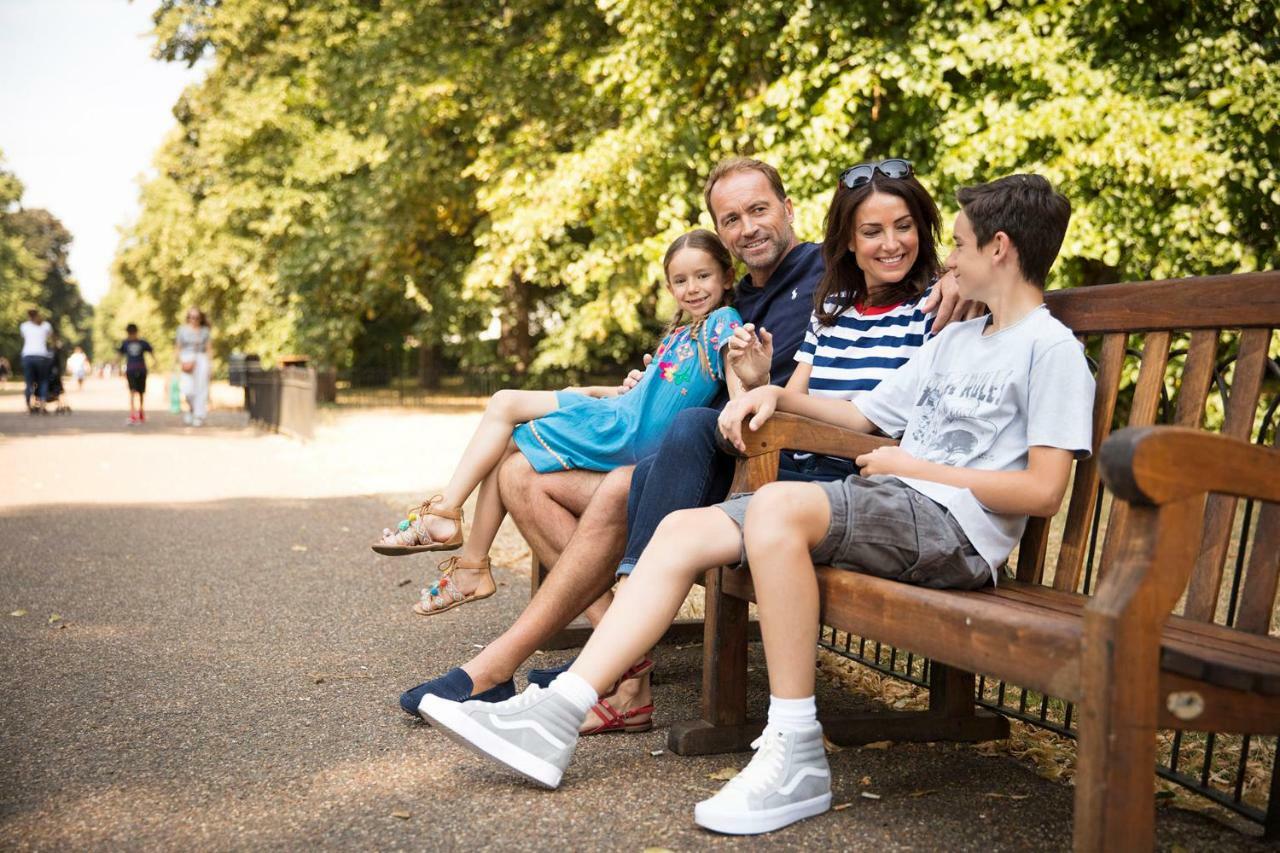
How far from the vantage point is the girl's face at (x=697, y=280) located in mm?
3756

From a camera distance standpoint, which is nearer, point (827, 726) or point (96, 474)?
point (827, 726)

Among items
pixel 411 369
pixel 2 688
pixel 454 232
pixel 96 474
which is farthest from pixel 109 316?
pixel 2 688

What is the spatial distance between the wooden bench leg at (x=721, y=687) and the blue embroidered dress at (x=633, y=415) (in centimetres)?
74

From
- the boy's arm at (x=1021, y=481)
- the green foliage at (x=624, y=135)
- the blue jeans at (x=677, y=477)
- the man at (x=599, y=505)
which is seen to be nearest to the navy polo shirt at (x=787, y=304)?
the man at (x=599, y=505)

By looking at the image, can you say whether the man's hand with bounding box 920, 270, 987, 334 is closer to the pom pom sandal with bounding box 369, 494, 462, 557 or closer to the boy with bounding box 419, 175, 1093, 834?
the boy with bounding box 419, 175, 1093, 834

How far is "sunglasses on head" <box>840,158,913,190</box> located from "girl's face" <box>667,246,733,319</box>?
59cm

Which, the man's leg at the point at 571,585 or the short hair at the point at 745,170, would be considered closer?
the man's leg at the point at 571,585

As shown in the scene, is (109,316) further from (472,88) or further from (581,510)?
(581,510)

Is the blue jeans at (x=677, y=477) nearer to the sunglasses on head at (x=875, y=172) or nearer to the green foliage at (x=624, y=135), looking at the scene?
the sunglasses on head at (x=875, y=172)

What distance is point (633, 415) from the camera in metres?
3.55

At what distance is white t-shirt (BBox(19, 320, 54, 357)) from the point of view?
18.5 m

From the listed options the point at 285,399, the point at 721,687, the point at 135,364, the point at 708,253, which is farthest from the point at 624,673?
the point at 135,364

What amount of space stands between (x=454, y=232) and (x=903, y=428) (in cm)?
1617

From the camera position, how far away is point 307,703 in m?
3.43
